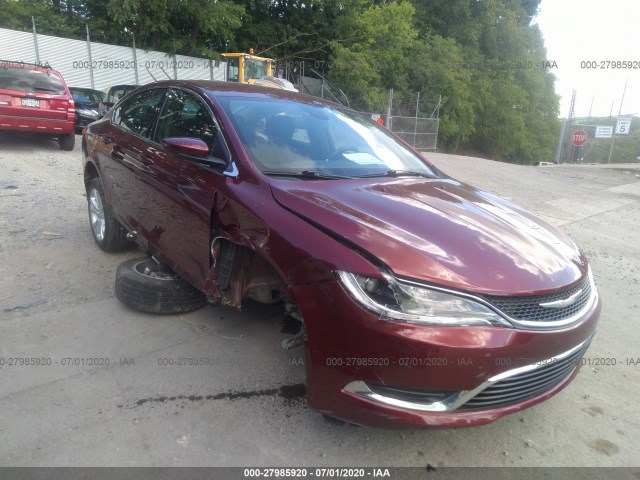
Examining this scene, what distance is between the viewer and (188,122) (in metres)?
3.40

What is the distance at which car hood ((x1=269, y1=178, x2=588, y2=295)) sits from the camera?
2051mm

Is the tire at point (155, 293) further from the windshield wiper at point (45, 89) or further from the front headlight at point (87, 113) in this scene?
the front headlight at point (87, 113)

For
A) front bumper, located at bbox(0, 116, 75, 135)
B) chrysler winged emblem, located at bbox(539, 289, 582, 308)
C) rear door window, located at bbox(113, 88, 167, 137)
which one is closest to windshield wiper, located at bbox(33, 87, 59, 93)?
front bumper, located at bbox(0, 116, 75, 135)

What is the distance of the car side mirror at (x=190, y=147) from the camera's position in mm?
2822

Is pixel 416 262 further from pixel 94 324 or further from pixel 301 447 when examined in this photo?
pixel 94 324

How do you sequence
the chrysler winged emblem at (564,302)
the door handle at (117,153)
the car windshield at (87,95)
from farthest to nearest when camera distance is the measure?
the car windshield at (87,95), the door handle at (117,153), the chrysler winged emblem at (564,302)

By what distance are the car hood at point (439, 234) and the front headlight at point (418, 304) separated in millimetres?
54

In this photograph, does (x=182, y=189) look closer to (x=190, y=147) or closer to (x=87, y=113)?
(x=190, y=147)

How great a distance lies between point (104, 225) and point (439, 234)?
139 inches

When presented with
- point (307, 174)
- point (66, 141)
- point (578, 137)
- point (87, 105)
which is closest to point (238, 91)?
point (307, 174)

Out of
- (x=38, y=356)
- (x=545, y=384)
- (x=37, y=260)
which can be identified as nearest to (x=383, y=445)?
(x=545, y=384)

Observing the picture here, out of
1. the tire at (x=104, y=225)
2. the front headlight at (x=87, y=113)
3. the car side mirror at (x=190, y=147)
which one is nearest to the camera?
the car side mirror at (x=190, y=147)

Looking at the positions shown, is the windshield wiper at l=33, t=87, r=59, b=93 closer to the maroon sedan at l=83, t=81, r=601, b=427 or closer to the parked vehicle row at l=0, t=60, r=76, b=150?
the parked vehicle row at l=0, t=60, r=76, b=150

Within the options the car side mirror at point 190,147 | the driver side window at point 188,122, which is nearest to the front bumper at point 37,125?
the driver side window at point 188,122
